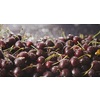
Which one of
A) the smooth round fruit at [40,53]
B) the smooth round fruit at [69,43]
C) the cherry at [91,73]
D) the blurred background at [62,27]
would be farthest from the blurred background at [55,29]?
the cherry at [91,73]

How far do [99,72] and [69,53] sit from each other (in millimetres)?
125

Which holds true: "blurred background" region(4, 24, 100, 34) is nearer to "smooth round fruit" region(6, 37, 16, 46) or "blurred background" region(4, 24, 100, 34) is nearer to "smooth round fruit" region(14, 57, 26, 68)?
"smooth round fruit" region(6, 37, 16, 46)

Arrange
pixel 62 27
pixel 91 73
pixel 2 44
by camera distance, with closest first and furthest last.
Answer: pixel 91 73 < pixel 2 44 < pixel 62 27

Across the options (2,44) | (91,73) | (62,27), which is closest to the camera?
(91,73)

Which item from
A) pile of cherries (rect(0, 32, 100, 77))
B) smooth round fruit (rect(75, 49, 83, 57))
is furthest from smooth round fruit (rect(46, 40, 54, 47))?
smooth round fruit (rect(75, 49, 83, 57))

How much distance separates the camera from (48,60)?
0.88 metres

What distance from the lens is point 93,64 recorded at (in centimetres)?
83

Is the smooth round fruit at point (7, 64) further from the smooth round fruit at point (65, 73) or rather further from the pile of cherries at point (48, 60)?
the smooth round fruit at point (65, 73)

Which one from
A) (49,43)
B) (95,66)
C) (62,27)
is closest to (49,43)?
(49,43)

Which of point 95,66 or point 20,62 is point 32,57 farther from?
point 95,66

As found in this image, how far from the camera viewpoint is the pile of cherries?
2.74ft
